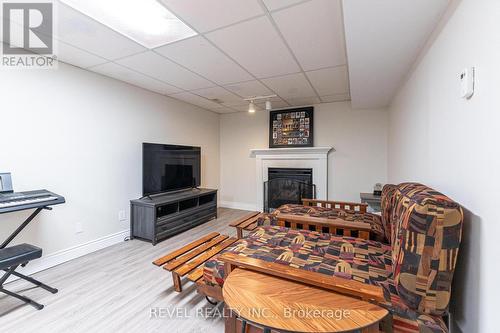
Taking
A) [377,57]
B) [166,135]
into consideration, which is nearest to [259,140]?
[166,135]

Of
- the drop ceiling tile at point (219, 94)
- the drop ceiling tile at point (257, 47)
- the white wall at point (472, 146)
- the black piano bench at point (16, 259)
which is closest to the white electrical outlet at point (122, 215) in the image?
the black piano bench at point (16, 259)

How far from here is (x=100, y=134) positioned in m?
2.92

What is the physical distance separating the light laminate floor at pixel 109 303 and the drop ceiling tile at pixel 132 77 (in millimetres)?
2350

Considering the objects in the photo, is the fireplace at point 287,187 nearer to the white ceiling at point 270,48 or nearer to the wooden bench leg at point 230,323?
the white ceiling at point 270,48

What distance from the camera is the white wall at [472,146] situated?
0.87 meters

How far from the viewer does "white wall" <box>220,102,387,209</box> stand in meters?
4.02

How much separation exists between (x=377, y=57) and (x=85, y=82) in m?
3.32

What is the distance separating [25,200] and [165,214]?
1.67 metres

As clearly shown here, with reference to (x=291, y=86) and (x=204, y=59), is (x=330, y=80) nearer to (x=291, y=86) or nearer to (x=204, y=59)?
(x=291, y=86)

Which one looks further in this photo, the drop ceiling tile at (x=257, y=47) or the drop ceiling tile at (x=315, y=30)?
the drop ceiling tile at (x=257, y=47)

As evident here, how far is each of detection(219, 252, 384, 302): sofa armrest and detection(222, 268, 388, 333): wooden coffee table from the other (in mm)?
29

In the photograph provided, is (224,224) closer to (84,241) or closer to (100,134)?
(84,241)

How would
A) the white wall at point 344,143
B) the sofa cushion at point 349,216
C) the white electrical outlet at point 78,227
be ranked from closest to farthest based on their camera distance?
the sofa cushion at point 349,216 < the white electrical outlet at point 78,227 < the white wall at point 344,143

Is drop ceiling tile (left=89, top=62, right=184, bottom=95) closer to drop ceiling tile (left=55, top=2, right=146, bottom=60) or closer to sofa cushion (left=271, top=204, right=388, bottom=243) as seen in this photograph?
drop ceiling tile (left=55, top=2, right=146, bottom=60)
